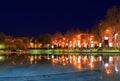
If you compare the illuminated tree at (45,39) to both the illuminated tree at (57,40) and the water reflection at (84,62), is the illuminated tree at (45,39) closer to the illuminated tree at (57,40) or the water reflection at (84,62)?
the illuminated tree at (57,40)

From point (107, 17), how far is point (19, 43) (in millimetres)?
57033

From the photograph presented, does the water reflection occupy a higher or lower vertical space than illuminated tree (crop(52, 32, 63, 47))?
lower

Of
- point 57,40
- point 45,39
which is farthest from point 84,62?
point 57,40

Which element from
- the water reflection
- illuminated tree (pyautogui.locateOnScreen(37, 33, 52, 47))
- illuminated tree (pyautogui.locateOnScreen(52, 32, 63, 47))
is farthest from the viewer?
illuminated tree (pyautogui.locateOnScreen(52, 32, 63, 47))

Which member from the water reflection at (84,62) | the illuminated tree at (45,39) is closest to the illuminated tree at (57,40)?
the illuminated tree at (45,39)

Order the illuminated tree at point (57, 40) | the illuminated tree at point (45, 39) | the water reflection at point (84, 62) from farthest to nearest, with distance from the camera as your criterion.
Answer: the illuminated tree at point (57, 40) < the illuminated tree at point (45, 39) < the water reflection at point (84, 62)

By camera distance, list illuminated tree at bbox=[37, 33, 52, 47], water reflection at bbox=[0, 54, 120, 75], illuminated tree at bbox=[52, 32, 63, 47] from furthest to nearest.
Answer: illuminated tree at bbox=[52, 32, 63, 47], illuminated tree at bbox=[37, 33, 52, 47], water reflection at bbox=[0, 54, 120, 75]

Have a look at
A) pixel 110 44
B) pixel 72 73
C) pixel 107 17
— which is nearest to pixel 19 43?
pixel 110 44

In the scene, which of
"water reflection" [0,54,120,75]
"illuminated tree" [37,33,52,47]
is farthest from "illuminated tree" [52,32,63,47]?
"water reflection" [0,54,120,75]

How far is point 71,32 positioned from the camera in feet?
475

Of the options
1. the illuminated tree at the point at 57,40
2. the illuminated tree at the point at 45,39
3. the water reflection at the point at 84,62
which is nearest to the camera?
the water reflection at the point at 84,62

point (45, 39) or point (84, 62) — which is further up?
point (45, 39)

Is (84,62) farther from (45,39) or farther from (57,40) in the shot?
(57,40)

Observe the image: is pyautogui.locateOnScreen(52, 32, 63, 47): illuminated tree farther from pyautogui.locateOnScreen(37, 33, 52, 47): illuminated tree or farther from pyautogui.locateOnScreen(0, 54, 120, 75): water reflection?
pyautogui.locateOnScreen(0, 54, 120, 75): water reflection
